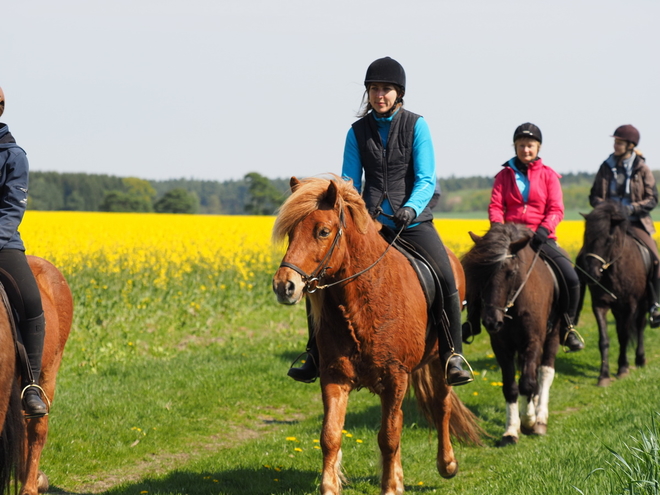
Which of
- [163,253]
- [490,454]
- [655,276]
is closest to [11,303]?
[490,454]

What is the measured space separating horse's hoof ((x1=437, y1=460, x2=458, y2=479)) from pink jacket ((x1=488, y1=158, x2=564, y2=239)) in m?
3.16

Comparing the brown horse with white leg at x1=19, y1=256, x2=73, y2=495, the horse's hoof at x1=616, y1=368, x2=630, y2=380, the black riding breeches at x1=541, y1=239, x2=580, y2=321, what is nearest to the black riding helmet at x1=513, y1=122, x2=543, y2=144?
the black riding breeches at x1=541, y1=239, x2=580, y2=321

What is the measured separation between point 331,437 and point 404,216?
160 cm

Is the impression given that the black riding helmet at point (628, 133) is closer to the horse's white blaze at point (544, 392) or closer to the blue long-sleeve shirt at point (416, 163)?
the horse's white blaze at point (544, 392)

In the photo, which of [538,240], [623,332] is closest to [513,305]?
[538,240]

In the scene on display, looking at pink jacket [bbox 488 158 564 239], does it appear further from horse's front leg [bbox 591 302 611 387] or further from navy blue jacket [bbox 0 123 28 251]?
navy blue jacket [bbox 0 123 28 251]

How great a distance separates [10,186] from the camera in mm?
4500

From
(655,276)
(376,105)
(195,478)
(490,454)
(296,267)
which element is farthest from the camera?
(655,276)

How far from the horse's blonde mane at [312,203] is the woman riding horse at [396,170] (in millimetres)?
634

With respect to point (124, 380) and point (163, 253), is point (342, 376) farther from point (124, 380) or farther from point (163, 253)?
point (163, 253)

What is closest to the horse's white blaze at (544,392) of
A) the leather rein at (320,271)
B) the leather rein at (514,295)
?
the leather rein at (514,295)

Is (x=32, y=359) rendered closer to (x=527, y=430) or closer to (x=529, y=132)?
(x=527, y=430)

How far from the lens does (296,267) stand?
430cm

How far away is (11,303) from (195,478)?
2.35 meters
